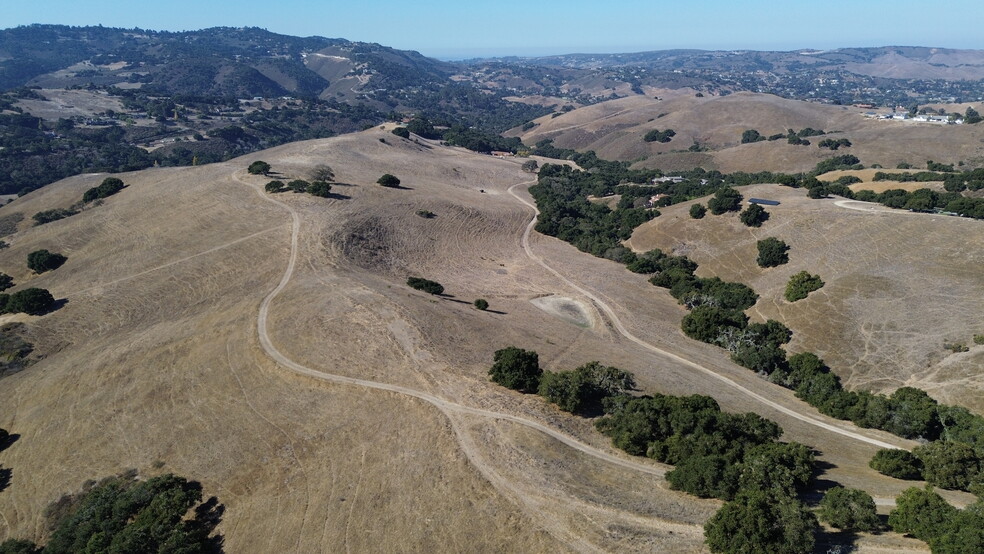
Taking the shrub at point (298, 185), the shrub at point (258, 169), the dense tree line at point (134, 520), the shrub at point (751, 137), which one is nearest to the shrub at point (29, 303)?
the dense tree line at point (134, 520)

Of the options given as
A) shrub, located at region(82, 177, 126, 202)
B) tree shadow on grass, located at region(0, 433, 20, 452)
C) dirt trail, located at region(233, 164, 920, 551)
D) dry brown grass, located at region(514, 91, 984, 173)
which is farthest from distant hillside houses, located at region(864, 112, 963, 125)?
tree shadow on grass, located at region(0, 433, 20, 452)

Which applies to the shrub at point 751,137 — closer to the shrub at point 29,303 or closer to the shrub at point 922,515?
the shrub at point 922,515

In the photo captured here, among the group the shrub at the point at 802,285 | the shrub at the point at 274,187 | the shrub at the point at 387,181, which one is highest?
the shrub at the point at 274,187

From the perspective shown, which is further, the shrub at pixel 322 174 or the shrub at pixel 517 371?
the shrub at pixel 322 174

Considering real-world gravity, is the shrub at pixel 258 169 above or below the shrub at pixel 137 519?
above

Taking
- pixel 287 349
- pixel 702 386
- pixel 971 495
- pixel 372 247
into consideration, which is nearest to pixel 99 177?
pixel 372 247

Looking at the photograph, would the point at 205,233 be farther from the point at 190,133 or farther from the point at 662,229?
the point at 190,133
